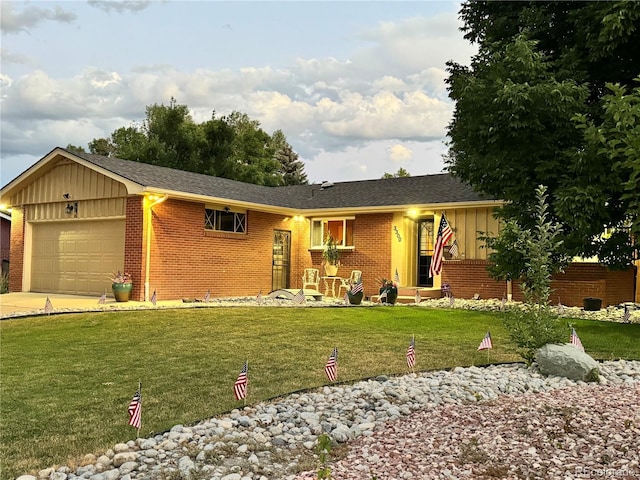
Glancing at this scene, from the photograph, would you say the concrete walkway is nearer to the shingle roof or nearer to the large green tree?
the shingle roof

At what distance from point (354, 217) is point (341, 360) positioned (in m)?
11.4

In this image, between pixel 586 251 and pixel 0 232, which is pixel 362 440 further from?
pixel 0 232

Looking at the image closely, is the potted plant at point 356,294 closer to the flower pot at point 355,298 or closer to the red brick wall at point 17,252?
the flower pot at point 355,298

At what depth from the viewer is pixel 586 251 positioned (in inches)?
440

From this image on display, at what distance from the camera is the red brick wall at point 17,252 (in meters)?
17.5

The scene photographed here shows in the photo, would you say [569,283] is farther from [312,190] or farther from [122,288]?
[122,288]

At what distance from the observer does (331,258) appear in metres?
18.2

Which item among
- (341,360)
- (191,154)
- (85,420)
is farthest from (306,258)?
(191,154)

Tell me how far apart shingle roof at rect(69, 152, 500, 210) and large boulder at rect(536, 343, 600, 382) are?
8246 mm

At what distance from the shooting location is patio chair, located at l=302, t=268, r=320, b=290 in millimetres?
18219

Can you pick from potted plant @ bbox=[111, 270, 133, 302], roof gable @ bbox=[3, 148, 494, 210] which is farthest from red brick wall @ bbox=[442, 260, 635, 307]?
potted plant @ bbox=[111, 270, 133, 302]

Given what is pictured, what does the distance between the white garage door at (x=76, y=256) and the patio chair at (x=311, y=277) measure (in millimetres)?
5811

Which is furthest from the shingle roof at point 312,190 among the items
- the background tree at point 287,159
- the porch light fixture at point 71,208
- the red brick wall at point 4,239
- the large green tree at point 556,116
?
the background tree at point 287,159

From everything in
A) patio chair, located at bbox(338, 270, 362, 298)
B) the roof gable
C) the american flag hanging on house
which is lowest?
patio chair, located at bbox(338, 270, 362, 298)
